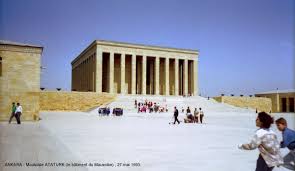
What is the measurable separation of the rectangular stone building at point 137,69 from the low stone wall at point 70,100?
8167mm

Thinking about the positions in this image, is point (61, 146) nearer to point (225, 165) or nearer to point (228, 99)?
point (225, 165)

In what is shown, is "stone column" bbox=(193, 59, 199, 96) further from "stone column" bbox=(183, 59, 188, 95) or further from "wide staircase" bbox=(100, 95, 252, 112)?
"wide staircase" bbox=(100, 95, 252, 112)

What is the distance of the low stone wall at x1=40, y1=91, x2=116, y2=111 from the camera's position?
44.0 meters

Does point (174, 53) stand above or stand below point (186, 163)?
above

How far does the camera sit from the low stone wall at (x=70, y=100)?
44031mm

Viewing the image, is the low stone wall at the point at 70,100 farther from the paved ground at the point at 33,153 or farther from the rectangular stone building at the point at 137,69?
the paved ground at the point at 33,153

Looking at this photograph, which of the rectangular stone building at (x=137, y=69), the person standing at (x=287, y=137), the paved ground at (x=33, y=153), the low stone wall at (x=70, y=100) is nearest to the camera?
the person standing at (x=287, y=137)

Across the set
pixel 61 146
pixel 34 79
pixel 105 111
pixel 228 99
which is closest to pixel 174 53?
pixel 228 99

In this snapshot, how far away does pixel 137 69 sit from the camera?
6275 centimetres

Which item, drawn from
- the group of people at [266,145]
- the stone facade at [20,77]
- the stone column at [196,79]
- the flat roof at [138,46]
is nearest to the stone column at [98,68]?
the flat roof at [138,46]

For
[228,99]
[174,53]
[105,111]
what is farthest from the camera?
[174,53]

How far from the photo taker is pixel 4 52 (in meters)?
21.0

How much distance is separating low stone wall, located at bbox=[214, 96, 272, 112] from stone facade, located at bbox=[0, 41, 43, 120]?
121 feet

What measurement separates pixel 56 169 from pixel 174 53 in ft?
180
